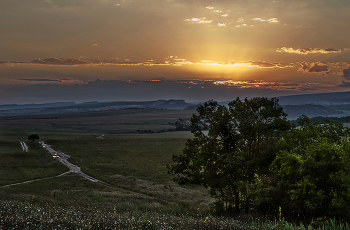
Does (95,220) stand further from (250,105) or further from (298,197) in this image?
(250,105)

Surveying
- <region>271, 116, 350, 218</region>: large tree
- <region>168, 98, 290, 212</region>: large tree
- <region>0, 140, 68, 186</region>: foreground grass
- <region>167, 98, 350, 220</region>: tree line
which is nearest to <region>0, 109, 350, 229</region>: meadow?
<region>0, 140, 68, 186</region>: foreground grass

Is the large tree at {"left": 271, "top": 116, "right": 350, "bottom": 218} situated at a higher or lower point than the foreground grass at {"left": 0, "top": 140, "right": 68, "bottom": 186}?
higher

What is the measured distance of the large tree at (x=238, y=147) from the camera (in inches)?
984

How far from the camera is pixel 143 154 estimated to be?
8875 cm

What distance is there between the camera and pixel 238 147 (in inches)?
1022

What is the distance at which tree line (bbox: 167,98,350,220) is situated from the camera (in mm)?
18812

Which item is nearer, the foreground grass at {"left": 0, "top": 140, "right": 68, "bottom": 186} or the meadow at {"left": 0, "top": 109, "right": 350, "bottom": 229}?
the meadow at {"left": 0, "top": 109, "right": 350, "bottom": 229}

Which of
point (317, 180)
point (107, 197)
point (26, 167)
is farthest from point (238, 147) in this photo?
point (26, 167)

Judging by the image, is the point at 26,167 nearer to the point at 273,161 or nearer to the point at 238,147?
the point at 238,147

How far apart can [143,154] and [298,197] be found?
2878 inches

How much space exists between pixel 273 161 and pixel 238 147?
444 cm

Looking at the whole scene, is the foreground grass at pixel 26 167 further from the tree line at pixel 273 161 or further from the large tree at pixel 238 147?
the large tree at pixel 238 147

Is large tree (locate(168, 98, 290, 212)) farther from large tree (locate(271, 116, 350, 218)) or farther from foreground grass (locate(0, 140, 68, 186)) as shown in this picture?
foreground grass (locate(0, 140, 68, 186))

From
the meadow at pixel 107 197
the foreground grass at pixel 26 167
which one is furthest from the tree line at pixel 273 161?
the foreground grass at pixel 26 167
